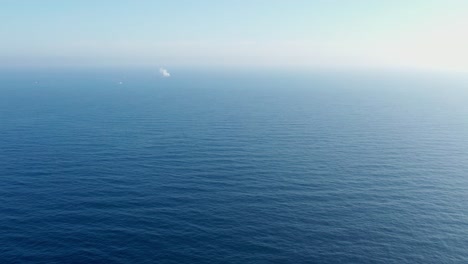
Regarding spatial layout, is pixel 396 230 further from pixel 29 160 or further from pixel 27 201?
pixel 29 160

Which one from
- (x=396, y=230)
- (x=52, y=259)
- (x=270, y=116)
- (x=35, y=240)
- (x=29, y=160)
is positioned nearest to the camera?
(x=52, y=259)

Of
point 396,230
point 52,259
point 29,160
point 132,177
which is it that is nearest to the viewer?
point 52,259

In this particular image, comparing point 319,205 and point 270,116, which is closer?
point 319,205

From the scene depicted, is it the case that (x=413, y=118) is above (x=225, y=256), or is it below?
above

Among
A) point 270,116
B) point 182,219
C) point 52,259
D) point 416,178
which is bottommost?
point 52,259

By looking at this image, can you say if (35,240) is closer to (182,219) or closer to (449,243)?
(182,219)

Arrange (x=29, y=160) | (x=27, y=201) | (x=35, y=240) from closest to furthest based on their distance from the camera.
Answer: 1. (x=35, y=240)
2. (x=27, y=201)
3. (x=29, y=160)

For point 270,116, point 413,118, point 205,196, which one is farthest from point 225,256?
point 413,118

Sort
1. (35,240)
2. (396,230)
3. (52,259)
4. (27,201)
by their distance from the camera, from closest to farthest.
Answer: (52,259)
(35,240)
(396,230)
(27,201)

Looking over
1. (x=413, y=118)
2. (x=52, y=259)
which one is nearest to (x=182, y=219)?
(x=52, y=259)
